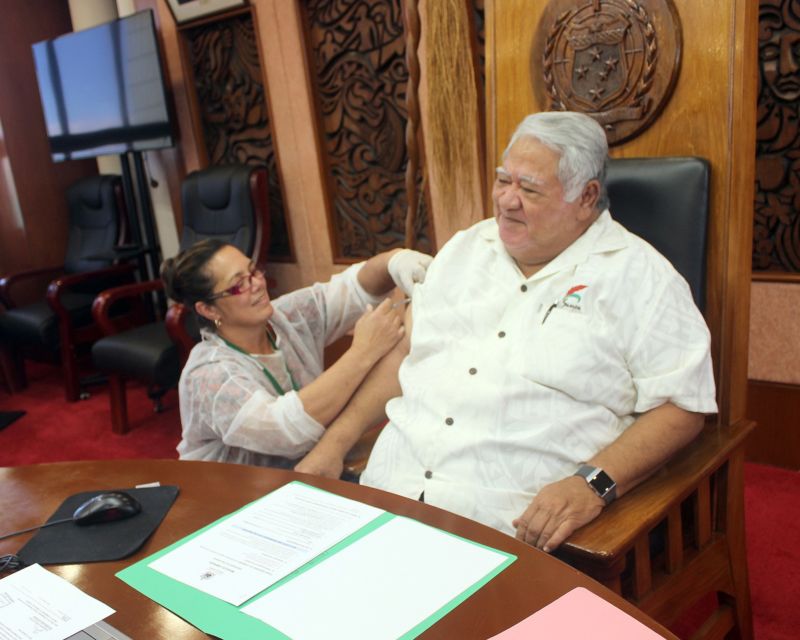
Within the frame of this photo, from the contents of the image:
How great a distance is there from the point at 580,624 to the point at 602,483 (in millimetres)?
470

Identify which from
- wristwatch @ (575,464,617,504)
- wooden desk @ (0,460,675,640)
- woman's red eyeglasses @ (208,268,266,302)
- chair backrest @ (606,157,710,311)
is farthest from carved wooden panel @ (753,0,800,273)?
wooden desk @ (0,460,675,640)

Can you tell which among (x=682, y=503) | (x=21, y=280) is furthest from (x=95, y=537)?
(x=21, y=280)

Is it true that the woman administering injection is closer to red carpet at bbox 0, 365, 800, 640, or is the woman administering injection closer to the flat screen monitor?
red carpet at bbox 0, 365, 800, 640

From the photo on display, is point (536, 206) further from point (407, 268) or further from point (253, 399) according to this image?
point (253, 399)

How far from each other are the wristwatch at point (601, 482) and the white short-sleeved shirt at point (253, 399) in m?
0.59

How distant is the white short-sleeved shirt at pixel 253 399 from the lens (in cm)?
150

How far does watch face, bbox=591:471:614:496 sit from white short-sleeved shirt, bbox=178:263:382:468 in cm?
60

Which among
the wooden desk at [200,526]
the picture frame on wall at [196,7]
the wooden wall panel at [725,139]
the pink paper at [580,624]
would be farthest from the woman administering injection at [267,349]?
the picture frame on wall at [196,7]

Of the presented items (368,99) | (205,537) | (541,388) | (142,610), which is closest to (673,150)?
(541,388)

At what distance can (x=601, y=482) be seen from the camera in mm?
1182

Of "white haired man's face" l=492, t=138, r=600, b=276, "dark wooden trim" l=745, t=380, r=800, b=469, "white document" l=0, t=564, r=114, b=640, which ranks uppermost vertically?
"white haired man's face" l=492, t=138, r=600, b=276

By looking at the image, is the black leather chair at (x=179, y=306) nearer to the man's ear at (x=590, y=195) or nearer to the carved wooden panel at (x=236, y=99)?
the carved wooden panel at (x=236, y=99)

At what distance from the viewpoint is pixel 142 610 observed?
83 cm

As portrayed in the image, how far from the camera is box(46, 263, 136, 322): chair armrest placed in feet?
12.2
